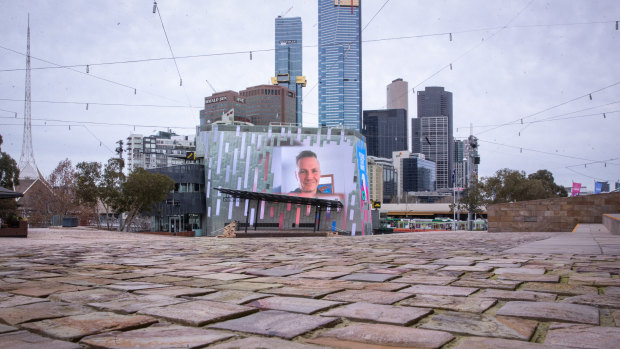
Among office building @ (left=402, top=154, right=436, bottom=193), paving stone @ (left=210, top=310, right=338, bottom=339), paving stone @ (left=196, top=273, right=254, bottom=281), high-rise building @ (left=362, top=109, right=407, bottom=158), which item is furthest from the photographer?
office building @ (left=402, top=154, right=436, bottom=193)

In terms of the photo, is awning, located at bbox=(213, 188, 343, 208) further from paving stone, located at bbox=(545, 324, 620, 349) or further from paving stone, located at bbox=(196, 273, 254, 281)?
paving stone, located at bbox=(545, 324, 620, 349)

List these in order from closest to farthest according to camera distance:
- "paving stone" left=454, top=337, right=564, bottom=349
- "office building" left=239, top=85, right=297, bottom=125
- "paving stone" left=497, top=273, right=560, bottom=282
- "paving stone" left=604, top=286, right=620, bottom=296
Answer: "paving stone" left=454, top=337, right=564, bottom=349, "paving stone" left=604, top=286, right=620, bottom=296, "paving stone" left=497, top=273, right=560, bottom=282, "office building" left=239, top=85, right=297, bottom=125

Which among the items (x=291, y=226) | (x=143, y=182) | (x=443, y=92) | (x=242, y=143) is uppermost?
(x=443, y=92)

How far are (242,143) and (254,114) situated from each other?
4726cm

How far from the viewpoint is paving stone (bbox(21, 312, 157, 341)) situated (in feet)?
7.42

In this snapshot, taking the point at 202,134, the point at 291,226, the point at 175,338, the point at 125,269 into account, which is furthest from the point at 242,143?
the point at 175,338

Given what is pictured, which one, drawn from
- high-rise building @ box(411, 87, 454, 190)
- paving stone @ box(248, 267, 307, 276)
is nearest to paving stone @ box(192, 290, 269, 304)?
paving stone @ box(248, 267, 307, 276)

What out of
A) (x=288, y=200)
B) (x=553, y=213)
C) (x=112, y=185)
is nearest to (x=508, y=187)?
(x=288, y=200)

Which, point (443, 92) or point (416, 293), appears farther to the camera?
point (443, 92)

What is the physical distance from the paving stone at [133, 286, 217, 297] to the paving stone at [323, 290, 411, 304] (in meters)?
1.01

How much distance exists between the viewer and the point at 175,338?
7.01ft

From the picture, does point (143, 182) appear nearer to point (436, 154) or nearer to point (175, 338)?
point (175, 338)

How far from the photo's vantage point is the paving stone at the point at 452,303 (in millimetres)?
2756

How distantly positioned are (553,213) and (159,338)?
62.3 ft
